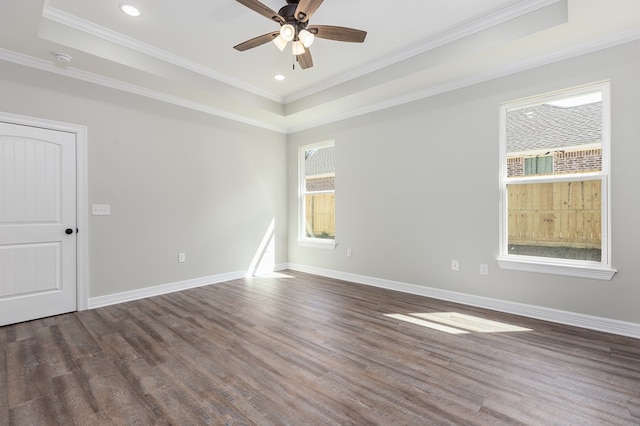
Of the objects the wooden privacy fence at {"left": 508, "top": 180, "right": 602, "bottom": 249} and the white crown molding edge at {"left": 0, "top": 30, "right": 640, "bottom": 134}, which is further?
the wooden privacy fence at {"left": 508, "top": 180, "right": 602, "bottom": 249}

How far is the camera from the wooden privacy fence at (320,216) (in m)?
5.25

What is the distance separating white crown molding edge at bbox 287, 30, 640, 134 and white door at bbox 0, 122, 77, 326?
362cm

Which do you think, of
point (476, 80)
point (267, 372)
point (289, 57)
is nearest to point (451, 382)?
point (267, 372)

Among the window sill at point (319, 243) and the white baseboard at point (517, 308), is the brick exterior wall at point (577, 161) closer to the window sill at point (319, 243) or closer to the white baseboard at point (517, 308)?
the white baseboard at point (517, 308)

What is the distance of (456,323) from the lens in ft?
9.96

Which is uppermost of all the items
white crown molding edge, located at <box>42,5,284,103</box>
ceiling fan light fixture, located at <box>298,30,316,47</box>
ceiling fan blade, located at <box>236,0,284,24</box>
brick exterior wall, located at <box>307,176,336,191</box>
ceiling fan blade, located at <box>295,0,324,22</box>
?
white crown molding edge, located at <box>42,5,284,103</box>

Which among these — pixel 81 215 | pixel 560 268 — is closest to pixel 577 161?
pixel 560 268

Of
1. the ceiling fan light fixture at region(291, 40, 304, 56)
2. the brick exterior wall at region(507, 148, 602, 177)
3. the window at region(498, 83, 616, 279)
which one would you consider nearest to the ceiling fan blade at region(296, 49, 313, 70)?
the ceiling fan light fixture at region(291, 40, 304, 56)

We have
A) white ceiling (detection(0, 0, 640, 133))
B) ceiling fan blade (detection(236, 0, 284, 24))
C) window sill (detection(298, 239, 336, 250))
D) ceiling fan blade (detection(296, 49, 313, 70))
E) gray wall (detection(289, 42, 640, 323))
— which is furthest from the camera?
window sill (detection(298, 239, 336, 250))

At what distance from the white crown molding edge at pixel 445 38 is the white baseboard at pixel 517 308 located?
2875 mm

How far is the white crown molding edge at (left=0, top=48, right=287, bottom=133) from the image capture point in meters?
3.07

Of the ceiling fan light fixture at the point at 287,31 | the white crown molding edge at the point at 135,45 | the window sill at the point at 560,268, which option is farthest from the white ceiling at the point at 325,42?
the window sill at the point at 560,268

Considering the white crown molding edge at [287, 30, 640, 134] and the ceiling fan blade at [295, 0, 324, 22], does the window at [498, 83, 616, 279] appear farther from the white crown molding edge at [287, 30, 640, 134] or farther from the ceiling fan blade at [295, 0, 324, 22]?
the ceiling fan blade at [295, 0, 324, 22]

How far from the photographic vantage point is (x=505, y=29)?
2.79 m
